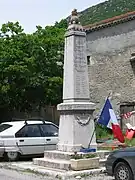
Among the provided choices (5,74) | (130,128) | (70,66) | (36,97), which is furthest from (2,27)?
(70,66)

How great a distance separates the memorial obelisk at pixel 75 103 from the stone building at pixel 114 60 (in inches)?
432

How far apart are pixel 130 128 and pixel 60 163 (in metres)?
9.47

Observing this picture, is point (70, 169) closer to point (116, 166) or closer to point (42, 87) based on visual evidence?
point (116, 166)

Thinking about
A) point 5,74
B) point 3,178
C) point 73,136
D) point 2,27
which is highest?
point 2,27

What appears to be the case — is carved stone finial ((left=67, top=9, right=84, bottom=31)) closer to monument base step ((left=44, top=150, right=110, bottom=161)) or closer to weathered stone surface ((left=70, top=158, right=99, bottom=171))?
monument base step ((left=44, top=150, right=110, bottom=161))

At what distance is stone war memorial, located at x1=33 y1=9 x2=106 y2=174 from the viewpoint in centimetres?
1214

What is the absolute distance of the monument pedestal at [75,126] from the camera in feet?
39.9

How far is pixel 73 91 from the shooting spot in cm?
1237

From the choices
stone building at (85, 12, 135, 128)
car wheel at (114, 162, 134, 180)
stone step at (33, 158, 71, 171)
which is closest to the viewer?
car wheel at (114, 162, 134, 180)

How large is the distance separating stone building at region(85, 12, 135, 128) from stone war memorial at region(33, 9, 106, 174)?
11.0 metres

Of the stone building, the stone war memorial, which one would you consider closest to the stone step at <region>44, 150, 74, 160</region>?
the stone war memorial

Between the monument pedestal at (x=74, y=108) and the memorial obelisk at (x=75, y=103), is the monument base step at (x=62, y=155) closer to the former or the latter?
the monument pedestal at (x=74, y=108)

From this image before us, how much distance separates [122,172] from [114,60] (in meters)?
15.5

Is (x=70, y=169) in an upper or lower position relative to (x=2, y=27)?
lower
